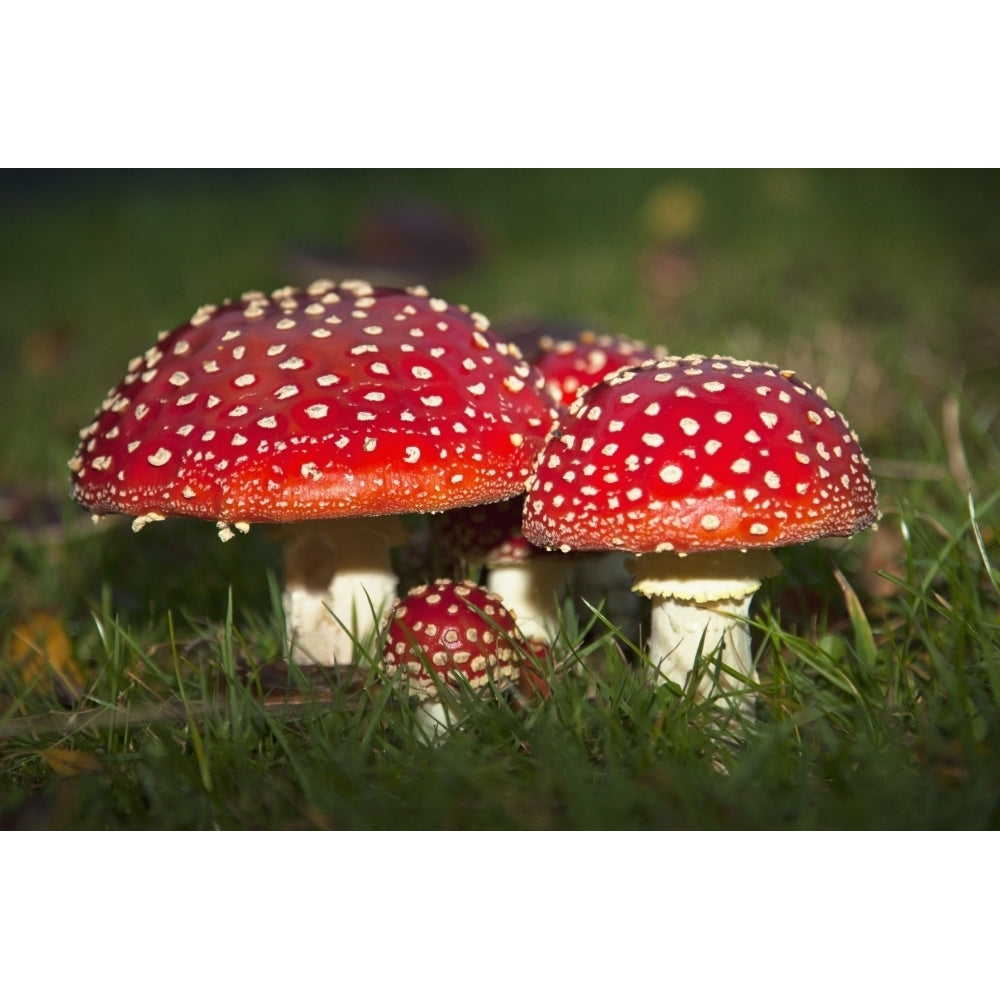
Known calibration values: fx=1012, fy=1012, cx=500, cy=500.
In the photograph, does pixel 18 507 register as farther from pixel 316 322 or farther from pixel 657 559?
pixel 657 559

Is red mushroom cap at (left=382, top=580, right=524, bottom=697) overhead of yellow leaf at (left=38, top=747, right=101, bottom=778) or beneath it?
overhead

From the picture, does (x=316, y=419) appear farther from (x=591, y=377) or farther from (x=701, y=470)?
(x=591, y=377)

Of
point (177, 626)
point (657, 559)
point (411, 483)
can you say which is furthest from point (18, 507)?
point (657, 559)

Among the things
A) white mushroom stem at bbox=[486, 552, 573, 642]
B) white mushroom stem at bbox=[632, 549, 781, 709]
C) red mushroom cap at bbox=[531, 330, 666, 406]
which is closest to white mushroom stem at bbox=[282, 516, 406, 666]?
white mushroom stem at bbox=[486, 552, 573, 642]

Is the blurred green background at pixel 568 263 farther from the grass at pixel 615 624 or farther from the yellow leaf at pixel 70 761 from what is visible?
the yellow leaf at pixel 70 761

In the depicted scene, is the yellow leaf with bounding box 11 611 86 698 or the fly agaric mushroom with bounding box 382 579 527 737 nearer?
the fly agaric mushroom with bounding box 382 579 527 737

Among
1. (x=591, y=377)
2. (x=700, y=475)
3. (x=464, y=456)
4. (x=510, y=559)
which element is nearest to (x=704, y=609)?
(x=700, y=475)

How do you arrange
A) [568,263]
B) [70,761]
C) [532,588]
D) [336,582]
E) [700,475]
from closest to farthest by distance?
1. [700,475]
2. [70,761]
3. [336,582]
4. [532,588]
5. [568,263]

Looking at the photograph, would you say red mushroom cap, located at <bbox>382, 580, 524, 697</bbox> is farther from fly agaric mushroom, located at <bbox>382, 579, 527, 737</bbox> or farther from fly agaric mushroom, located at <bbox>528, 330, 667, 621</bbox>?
fly agaric mushroom, located at <bbox>528, 330, 667, 621</bbox>
